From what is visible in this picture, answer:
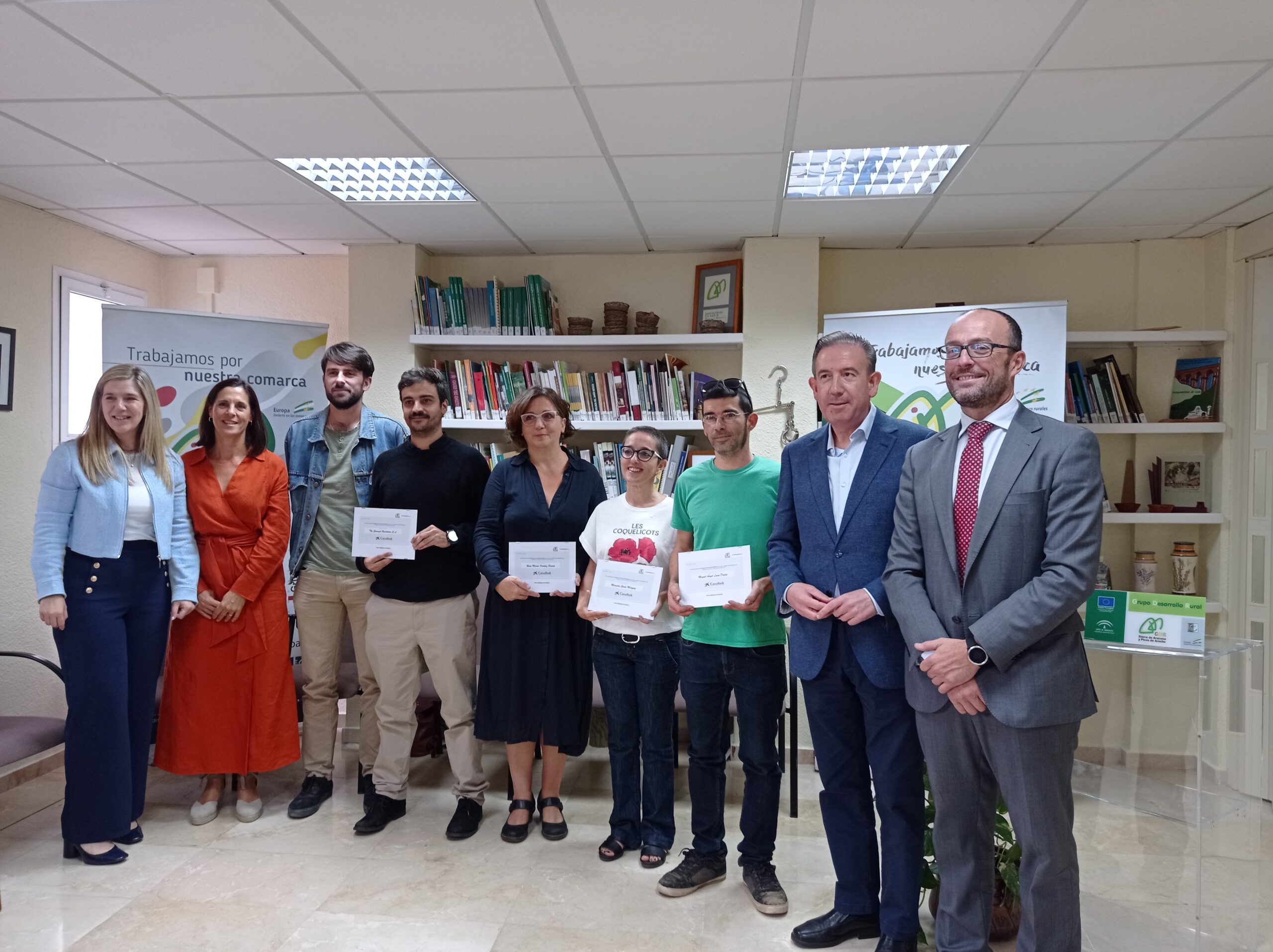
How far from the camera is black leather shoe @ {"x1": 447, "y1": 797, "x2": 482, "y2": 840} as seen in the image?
10.3 feet

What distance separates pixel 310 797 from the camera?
3391mm

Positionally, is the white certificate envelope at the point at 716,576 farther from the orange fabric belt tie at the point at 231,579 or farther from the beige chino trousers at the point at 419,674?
the orange fabric belt tie at the point at 231,579

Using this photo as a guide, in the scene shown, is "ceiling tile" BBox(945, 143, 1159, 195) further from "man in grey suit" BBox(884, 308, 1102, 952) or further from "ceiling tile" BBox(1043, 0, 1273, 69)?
"man in grey suit" BBox(884, 308, 1102, 952)

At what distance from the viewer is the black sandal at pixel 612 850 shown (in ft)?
9.71

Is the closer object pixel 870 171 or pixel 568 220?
pixel 870 171

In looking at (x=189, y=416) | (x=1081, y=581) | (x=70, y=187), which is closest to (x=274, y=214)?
(x=70, y=187)

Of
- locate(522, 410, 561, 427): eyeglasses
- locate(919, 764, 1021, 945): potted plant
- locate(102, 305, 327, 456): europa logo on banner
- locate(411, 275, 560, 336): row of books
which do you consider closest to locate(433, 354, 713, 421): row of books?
locate(411, 275, 560, 336): row of books

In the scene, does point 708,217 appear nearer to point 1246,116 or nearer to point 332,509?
point 1246,116

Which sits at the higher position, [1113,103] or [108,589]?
[1113,103]

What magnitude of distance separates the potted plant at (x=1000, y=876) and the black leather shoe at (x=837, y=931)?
145mm

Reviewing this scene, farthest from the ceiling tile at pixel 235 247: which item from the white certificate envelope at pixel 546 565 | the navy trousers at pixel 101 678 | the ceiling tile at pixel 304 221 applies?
the white certificate envelope at pixel 546 565

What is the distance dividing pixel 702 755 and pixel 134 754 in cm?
217

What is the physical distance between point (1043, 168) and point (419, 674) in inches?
127

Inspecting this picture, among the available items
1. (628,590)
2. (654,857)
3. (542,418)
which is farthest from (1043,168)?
(654,857)
